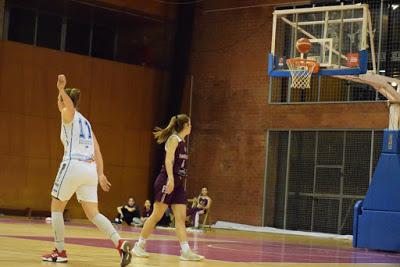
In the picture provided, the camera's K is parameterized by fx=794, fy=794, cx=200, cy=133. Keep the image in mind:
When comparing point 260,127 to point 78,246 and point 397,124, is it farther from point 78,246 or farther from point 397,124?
point 78,246

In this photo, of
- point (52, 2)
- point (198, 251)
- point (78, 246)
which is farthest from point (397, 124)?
point (52, 2)

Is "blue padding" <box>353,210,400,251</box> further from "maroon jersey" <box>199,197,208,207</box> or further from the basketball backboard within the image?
"maroon jersey" <box>199,197,208,207</box>

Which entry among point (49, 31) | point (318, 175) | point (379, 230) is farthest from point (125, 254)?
point (49, 31)

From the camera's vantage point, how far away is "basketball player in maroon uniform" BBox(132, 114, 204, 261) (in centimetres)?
1021

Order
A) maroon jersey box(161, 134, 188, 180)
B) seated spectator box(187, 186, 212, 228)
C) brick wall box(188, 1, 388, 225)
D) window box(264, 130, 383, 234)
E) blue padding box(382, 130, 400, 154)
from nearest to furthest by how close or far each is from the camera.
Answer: maroon jersey box(161, 134, 188, 180)
blue padding box(382, 130, 400, 154)
seated spectator box(187, 186, 212, 228)
window box(264, 130, 383, 234)
brick wall box(188, 1, 388, 225)

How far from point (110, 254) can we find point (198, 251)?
257 centimetres

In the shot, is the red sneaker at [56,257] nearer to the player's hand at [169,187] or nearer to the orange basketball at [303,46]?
the player's hand at [169,187]

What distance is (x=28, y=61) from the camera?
85.1ft

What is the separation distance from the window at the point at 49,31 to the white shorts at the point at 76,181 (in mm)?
19421

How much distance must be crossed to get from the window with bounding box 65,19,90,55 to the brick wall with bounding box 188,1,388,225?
156 inches

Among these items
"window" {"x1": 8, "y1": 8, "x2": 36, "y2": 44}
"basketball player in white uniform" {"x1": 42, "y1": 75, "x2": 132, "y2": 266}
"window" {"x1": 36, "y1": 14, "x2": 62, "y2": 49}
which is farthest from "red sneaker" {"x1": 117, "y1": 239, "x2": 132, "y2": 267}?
"window" {"x1": 36, "y1": 14, "x2": 62, "y2": 49}

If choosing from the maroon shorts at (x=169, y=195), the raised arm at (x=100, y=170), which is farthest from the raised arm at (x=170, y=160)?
the raised arm at (x=100, y=170)

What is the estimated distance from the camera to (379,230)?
17.2 meters

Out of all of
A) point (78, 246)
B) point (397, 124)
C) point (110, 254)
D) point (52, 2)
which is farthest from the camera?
point (52, 2)
